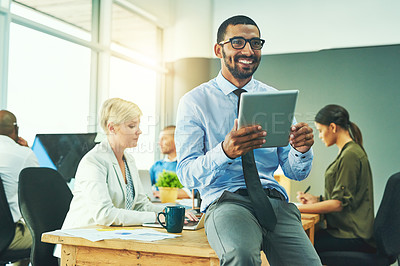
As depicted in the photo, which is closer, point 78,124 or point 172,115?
point 78,124

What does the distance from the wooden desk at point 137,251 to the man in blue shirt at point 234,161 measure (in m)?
0.06

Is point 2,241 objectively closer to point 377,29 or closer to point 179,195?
point 179,195

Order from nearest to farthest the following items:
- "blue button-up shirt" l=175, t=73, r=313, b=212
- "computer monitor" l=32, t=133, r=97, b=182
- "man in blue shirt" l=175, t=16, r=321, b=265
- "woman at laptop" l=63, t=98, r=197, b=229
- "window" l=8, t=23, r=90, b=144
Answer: "man in blue shirt" l=175, t=16, r=321, b=265, "blue button-up shirt" l=175, t=73, r=313, b=212, "woman at laptop" l=63, t=98, r=197, b=229, "computer monitor" l=32, t=133, r=97, b=182, "window" l=8, t=23, r=90, b=144

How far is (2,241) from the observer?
271 centimetres

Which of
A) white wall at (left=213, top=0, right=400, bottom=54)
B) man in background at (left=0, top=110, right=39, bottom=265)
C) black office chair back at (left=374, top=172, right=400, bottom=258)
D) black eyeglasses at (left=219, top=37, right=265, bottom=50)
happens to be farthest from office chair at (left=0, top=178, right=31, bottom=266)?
white wall at (left=213, top=0, right=400, bottom=54)

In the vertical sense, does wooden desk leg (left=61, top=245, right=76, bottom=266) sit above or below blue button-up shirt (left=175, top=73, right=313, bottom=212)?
below

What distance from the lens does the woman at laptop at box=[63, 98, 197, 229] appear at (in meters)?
1.99

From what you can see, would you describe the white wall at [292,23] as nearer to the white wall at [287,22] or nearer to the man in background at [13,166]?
the white wall at [287,22]

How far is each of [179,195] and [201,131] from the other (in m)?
1.69

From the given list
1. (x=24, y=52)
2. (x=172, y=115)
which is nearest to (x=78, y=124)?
(x=24, y=52)

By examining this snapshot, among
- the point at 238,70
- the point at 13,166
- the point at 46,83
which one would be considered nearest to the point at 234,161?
the point at 238,70

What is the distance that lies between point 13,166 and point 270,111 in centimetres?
220

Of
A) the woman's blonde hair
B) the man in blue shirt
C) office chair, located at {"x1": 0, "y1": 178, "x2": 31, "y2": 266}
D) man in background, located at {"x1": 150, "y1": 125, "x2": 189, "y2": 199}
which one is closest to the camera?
the man in blue shirt

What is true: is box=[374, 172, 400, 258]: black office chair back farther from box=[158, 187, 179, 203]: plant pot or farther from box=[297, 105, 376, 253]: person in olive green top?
box=[158, 187, 179, 203]: plant pot
